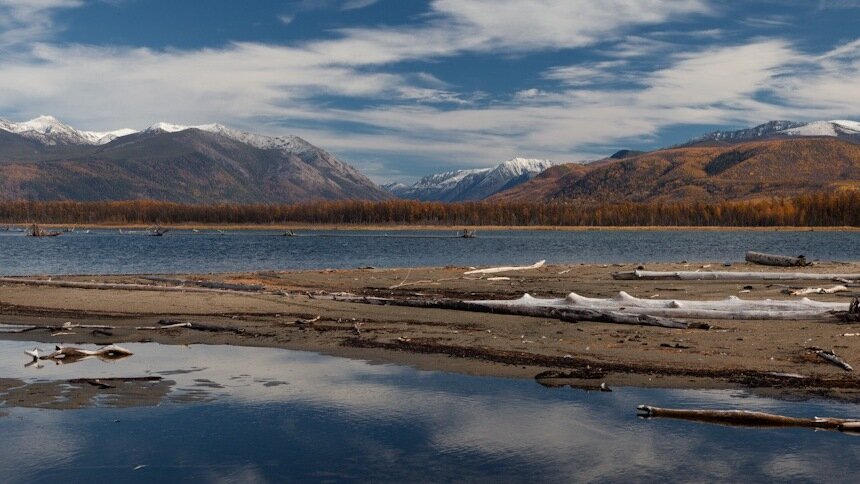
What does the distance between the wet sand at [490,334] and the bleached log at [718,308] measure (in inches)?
10.7

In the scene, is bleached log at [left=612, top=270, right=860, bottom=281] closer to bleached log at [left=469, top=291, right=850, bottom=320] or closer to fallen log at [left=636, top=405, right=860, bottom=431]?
bleached log at [left=469, top=291, right=850, bottom=320]

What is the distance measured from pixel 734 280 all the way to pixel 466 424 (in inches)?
1068

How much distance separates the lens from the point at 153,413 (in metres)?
13.9

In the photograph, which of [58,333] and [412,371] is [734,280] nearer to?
[412,371]

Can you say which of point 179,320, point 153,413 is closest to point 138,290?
point 179,320

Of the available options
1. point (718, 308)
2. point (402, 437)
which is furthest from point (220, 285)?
point (402, 437)

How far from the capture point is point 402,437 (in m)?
12.5

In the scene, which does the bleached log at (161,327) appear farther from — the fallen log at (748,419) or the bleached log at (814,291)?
the bleached log at (814,291)

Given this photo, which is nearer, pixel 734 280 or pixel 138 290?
pixel 138 290

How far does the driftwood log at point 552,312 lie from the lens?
21422mm

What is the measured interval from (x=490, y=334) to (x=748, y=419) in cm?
958

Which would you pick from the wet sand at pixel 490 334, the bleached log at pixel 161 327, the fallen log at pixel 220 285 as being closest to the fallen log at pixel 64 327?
the wet sand at pixel 490 334

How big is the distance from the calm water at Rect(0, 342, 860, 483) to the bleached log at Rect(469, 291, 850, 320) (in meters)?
7.59

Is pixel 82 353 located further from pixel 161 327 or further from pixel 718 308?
pixel 718 308
